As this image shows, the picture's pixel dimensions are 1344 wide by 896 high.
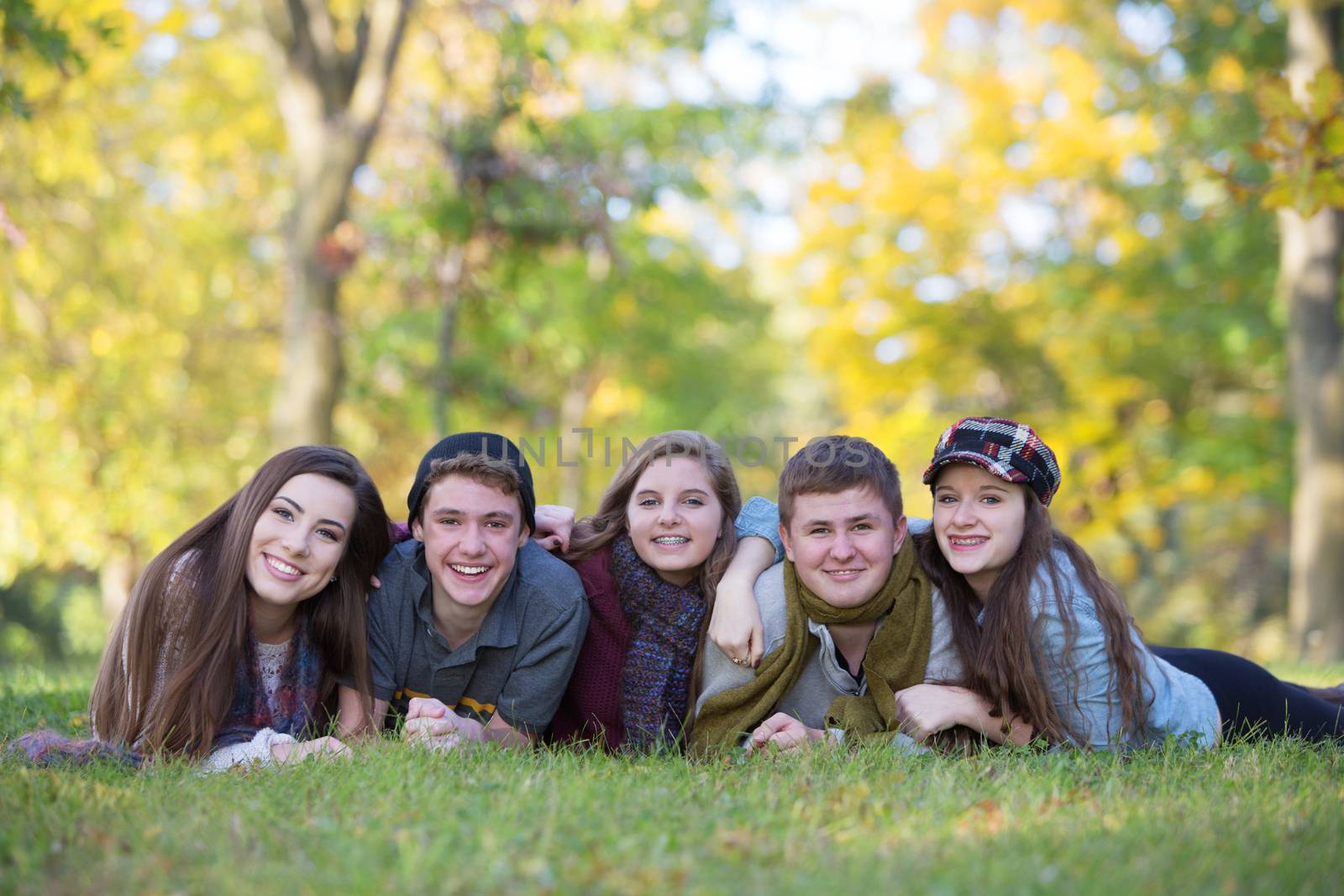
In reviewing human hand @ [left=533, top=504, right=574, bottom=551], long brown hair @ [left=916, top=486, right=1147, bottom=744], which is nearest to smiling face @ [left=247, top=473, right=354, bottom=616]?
human hand @ [left=533, top=504, right=574, bottom=551]

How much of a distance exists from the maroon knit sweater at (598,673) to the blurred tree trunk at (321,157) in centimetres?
636

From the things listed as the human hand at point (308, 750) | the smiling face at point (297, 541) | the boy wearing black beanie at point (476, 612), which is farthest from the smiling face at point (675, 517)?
the human hand at point (308, 750)

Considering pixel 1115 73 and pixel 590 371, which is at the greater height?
pixel 1115 73

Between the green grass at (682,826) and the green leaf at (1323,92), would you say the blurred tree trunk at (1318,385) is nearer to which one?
the green leaf at (1323,92)

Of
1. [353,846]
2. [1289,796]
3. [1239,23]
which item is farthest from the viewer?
[1239,23]

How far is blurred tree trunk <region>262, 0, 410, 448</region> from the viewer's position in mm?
10586

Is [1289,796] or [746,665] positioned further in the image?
[746,665]

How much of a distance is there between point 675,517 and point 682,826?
1.75m

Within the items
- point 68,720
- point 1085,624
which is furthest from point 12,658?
point 1085,624

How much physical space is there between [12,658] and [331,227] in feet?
30.6

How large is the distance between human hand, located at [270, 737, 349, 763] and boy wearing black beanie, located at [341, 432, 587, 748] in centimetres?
48

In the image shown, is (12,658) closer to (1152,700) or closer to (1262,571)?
(1152,700)

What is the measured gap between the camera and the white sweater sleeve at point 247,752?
3.93m

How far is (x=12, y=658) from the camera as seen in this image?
15.9 m
